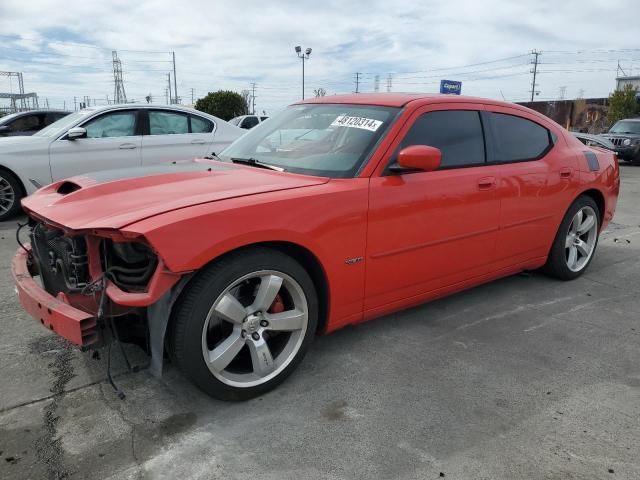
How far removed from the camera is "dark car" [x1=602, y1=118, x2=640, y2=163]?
17.3 metres

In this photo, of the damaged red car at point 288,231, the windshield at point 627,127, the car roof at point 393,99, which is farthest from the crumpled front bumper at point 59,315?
the windshield at point 627,127

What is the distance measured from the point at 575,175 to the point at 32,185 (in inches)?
256

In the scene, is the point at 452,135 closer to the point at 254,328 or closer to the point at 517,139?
the point at 517,139

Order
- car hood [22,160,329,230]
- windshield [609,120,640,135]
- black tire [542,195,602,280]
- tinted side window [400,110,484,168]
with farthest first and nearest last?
windshield [609,120,640,135], black tire [542,195,602,280], tinted side window [400,110,484,168], car hood [22,160,329,230]

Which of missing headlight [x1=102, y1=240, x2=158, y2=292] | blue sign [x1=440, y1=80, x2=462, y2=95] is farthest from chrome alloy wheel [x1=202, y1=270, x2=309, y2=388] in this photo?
blue sign [x1=440, y1=80, x2=462, y2=95]

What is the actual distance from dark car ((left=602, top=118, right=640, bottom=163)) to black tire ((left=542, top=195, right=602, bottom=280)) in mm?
15000

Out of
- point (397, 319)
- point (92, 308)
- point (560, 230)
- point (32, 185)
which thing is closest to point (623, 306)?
point (560, 230)

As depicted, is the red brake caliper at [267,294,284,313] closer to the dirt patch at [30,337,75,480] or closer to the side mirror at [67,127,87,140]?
the dirt patch at [30,337,75,480]

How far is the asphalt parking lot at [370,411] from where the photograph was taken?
Answer: 222 centimetres

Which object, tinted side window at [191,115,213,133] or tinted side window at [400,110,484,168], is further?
tinted side window at [191,115,213,133]

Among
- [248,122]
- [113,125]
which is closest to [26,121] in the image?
[113,125]

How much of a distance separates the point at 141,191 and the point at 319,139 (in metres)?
1.19

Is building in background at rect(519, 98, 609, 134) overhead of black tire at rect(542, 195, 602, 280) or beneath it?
overhead

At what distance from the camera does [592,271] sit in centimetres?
507
